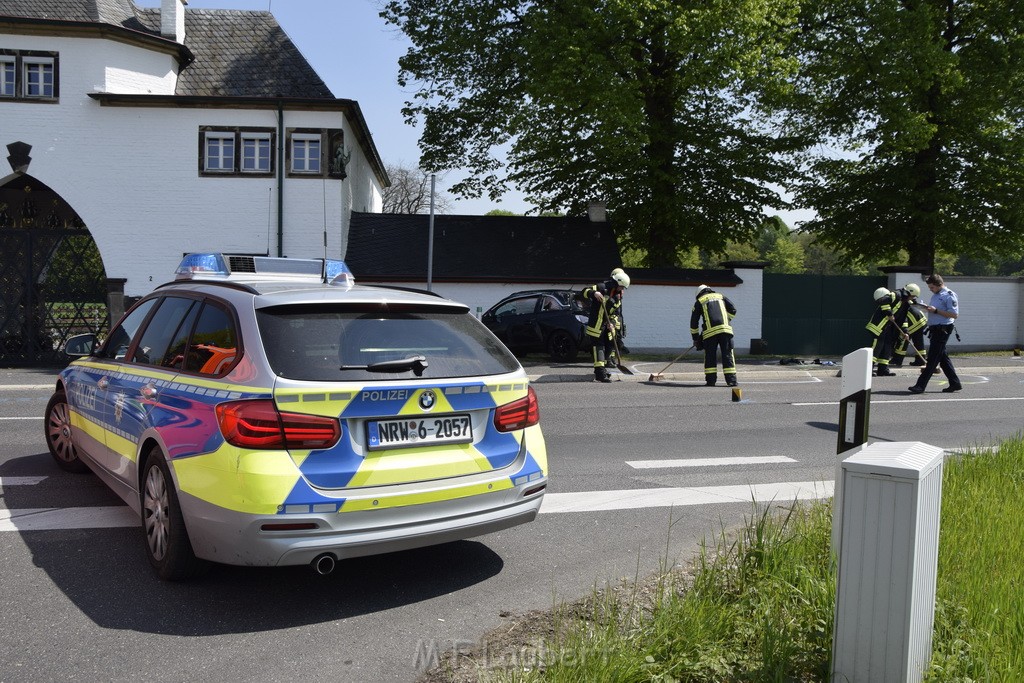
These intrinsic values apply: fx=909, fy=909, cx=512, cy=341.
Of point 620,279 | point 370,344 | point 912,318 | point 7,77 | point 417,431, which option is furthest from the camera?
point 7,77

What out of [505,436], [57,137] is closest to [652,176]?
[57,137]

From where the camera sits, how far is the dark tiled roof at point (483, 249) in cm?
2542

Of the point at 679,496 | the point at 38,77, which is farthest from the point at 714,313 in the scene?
the point at 38,77

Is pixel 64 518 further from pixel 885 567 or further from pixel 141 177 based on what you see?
pixel 141 177

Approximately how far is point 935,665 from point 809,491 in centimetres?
376

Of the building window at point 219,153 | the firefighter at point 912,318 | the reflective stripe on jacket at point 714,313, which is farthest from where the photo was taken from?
the building window at point 219,153

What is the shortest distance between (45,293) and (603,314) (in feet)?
44.1

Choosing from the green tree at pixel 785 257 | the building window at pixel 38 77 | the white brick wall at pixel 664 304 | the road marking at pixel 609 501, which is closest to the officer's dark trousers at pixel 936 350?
the road marking at pixel 609 501

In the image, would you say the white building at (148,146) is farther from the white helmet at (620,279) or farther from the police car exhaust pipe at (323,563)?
the police car exhaust pipe at (323,563)

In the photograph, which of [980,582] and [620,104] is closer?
[980,582]

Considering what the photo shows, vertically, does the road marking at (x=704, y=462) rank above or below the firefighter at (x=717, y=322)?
below

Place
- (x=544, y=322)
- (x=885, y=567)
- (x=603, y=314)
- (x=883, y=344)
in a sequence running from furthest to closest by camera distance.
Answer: (x=544, y=322)
(x=883, y=344)
(x=603, y=314)
(x=885, y=567)

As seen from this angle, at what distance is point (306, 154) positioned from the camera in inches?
965

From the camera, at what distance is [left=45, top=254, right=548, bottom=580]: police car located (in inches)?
165
